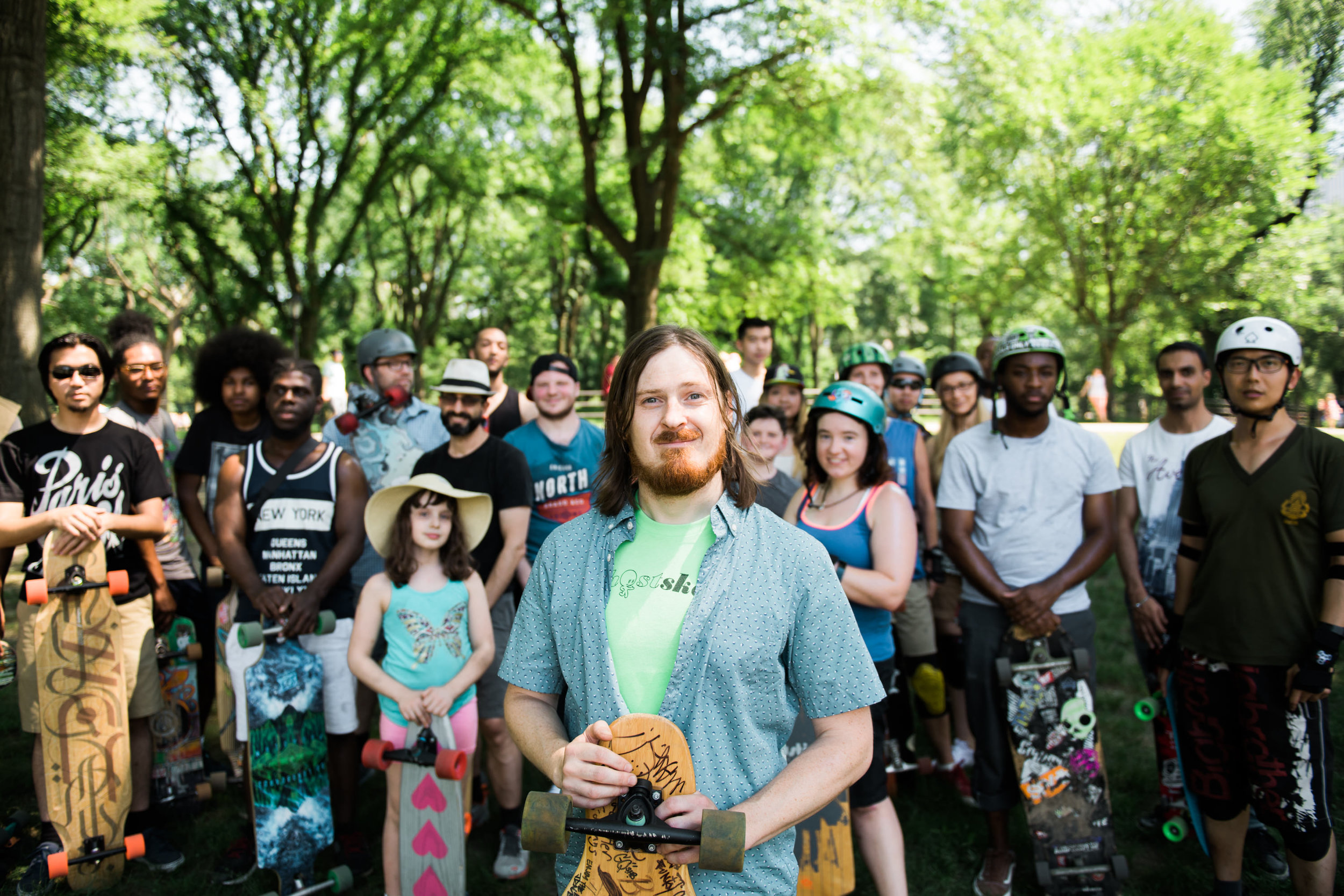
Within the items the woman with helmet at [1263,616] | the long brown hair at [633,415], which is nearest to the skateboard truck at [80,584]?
the long brown hair at [633,415]

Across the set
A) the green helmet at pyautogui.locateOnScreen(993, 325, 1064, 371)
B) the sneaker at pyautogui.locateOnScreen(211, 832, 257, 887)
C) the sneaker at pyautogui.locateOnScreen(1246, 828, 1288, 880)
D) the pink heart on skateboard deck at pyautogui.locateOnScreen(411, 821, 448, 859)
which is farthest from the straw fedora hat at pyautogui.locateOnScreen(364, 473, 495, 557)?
the sneaker at pyautogui.locateOnScreen(1246, 828, 1288, 880)

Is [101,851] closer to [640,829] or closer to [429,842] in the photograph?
[429,842]

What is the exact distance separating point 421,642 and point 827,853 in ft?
6.42

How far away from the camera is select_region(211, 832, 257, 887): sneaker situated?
148 inches

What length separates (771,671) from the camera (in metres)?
1.79

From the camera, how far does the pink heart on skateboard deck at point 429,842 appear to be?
3354 millimetres

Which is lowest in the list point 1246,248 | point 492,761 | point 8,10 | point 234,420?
point 492,761

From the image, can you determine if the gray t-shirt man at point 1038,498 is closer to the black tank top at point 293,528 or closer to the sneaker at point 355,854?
the black tank top at point 293,528

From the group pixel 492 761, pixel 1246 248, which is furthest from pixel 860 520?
pixel 1246 248

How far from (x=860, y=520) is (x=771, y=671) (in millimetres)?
1727

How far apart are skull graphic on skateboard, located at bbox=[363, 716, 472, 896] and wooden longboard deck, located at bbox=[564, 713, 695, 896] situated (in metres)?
1.79

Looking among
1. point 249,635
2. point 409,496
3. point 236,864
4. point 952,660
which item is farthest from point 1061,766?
point 236,864

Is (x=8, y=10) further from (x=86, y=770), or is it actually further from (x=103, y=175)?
(x=103, y=175)

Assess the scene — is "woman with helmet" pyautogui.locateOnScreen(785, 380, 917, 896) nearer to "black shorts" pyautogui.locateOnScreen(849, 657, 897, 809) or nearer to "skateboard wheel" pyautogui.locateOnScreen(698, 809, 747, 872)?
"black shorts" pyautogui.locateOnScreen(849, 657, 897, 809)
